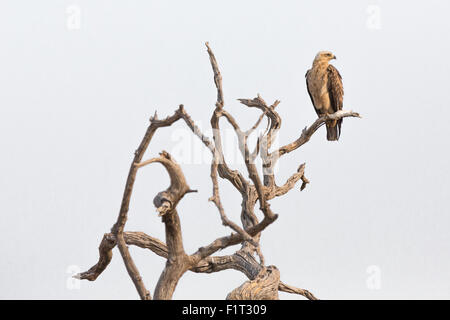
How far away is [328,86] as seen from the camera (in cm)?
708

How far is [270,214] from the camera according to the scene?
4.34m

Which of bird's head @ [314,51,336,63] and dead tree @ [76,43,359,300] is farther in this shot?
bird's head @ [314,51,336,63]

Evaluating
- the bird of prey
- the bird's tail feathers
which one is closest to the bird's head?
the bird of prey

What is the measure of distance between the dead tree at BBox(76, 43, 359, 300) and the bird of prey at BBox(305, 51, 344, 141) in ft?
2.01

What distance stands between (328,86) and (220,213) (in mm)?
3266

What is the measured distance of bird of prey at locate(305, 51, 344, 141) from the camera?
704cm

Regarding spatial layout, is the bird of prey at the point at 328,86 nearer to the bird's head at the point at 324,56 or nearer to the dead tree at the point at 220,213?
the bird's head at the point at 324,56

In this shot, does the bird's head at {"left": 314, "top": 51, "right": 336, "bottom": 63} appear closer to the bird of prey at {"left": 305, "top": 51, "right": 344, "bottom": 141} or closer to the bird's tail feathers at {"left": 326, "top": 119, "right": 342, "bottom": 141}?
the bird of prey at {"left": 305, "top": 51, "right": 344, "bottom": 141}

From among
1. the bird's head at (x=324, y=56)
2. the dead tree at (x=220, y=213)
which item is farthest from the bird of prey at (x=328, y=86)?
the dead tree at (x=220, y=213)

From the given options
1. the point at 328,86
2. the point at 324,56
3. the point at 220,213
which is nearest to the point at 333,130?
the point at 328,86

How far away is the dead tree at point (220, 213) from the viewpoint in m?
4.18

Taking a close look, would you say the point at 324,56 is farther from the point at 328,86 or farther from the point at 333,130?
the point at 333,130
